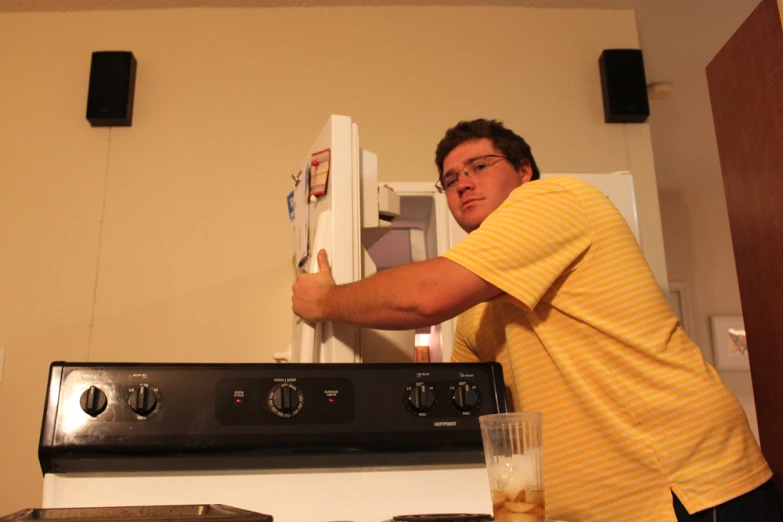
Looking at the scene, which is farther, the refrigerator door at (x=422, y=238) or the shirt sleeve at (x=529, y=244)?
the refrigerator door at (x=422, y=238)

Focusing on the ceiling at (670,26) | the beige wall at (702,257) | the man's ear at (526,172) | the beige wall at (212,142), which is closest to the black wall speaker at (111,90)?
the beige wall at (212,142)

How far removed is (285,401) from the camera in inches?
39.4

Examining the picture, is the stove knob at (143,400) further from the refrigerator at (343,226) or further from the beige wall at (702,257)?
Result: the beige wall at (702,257)

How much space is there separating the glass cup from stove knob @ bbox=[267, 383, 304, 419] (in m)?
0.33

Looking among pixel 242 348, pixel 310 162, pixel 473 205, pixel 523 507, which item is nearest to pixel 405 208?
pixel 473 205

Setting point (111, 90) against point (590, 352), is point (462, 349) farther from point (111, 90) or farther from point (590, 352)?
point (111, 90)

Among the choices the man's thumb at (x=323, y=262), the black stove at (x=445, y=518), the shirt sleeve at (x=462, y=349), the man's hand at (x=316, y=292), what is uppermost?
the man's thumb at (x=323, y=262)

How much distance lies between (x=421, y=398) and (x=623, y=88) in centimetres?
204

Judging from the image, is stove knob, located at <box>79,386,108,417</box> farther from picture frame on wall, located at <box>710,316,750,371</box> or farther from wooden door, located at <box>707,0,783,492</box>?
picture frame on wall, located at <box>710,316,750,371</box>

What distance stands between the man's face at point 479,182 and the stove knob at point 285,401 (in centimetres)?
70

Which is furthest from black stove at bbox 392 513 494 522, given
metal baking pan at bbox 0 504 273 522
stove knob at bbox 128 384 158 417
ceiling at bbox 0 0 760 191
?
ceiling at bbox 0 0 760 191

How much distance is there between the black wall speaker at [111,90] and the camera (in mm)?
2609

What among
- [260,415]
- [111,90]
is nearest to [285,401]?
[260,415]

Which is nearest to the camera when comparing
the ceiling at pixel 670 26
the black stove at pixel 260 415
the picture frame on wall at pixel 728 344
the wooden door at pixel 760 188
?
the black stove at pixel 260 415
